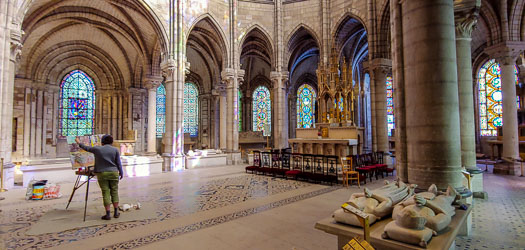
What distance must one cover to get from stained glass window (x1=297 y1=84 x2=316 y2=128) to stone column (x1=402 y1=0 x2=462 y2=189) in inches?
880

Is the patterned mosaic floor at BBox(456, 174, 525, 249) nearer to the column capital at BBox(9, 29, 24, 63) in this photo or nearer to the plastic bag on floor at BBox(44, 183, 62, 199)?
the plastic bag on floor at BBox(44, 183, 62, 199)

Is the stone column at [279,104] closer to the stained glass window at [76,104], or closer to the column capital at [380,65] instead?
the column capital at [380,65]

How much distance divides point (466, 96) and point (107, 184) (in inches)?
316

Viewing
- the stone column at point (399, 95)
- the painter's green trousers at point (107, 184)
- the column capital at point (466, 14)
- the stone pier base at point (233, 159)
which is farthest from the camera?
the stone pier base at point (233, 159)

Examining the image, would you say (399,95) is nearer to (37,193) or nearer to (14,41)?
(37,193)

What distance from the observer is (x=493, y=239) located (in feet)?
13.4

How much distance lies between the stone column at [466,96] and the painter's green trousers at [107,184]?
7454mm

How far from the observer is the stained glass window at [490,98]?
17.3m

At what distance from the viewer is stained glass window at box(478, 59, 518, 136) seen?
56.6 feet

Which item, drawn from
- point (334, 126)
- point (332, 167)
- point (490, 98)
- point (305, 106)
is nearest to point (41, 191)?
point (332, 167)

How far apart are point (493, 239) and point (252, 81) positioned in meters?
23.1

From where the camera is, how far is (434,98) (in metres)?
4.09

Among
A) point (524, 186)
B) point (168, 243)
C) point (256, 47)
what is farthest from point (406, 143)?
point (256, 47)

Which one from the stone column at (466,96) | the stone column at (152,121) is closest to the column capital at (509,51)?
the stone column at (466,96)
